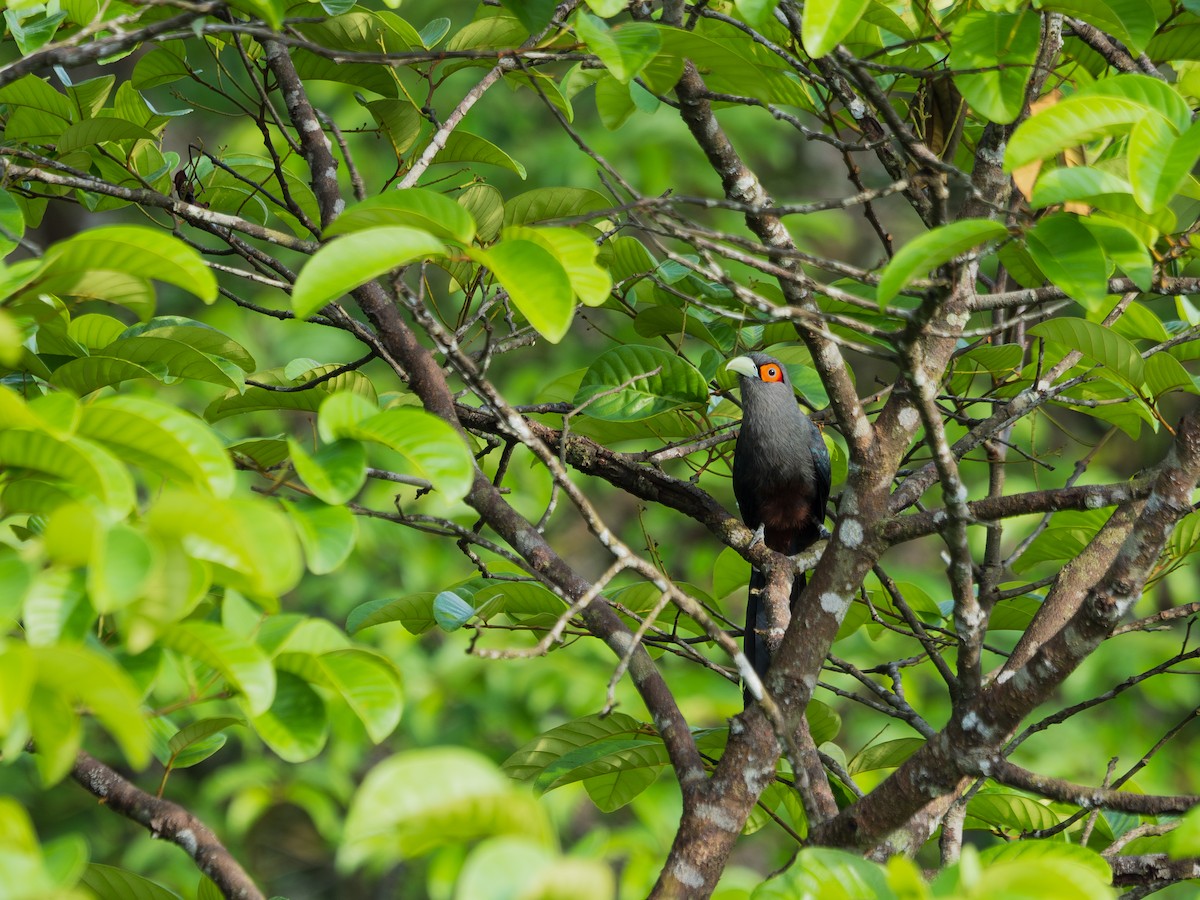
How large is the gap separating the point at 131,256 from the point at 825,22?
93cm

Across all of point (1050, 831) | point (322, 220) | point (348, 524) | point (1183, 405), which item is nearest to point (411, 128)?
point (322, 220)

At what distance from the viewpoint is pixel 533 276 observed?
4.19ft

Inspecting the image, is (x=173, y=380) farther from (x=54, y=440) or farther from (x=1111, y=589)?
(x=1111, y=589)

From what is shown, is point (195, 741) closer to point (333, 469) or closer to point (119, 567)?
point (333, 469)

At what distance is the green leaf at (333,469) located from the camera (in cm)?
124

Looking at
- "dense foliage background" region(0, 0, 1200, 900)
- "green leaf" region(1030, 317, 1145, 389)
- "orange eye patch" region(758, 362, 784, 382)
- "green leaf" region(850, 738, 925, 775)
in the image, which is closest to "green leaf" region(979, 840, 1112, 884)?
"dense foliage background" region(0, 0, 1200, 900)

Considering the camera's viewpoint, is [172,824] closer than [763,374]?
Yes

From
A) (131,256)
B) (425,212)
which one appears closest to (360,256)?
(425,212)

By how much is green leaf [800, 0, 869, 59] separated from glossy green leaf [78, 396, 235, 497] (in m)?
0.92

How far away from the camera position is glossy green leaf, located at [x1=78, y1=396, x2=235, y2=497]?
1130 mm

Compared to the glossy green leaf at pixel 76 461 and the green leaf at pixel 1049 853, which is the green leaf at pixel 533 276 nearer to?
the glossy green leaf at pixel 76 461

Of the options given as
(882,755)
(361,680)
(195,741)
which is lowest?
(882,755)

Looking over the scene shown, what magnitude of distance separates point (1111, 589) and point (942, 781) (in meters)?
0.40

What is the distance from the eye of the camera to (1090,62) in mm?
2240
